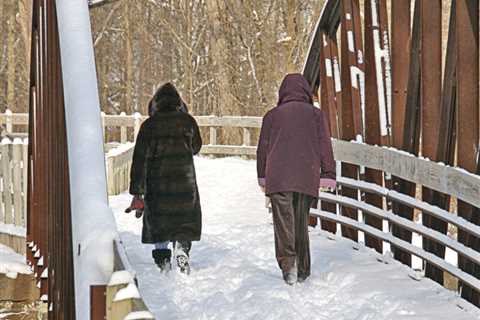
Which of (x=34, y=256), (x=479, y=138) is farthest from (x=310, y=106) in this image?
(x=34, y=256)

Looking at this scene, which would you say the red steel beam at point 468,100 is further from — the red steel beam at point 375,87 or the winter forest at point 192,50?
the winter forest at point 192,50

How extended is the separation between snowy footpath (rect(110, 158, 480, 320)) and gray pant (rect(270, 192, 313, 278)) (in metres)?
0.16

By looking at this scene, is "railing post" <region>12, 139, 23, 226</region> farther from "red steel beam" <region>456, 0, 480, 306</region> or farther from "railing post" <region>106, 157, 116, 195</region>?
"railing post" <region>106, 157, 116, 195</region>

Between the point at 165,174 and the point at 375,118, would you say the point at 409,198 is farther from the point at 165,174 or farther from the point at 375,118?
the point at 165,174

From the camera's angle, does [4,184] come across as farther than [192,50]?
No

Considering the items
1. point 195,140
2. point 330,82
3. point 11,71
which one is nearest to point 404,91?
point 195,140

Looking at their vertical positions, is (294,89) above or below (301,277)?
above

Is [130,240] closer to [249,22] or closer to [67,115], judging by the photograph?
[67,115]

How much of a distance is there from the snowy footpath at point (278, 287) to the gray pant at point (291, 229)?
16 centimetres

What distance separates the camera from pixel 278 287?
725cm

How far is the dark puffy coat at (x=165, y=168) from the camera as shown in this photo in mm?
7984

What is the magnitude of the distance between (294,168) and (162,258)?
1460mm

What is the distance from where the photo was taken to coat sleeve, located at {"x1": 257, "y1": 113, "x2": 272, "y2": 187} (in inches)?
298

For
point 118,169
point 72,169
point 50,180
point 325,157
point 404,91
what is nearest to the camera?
point 72,169
